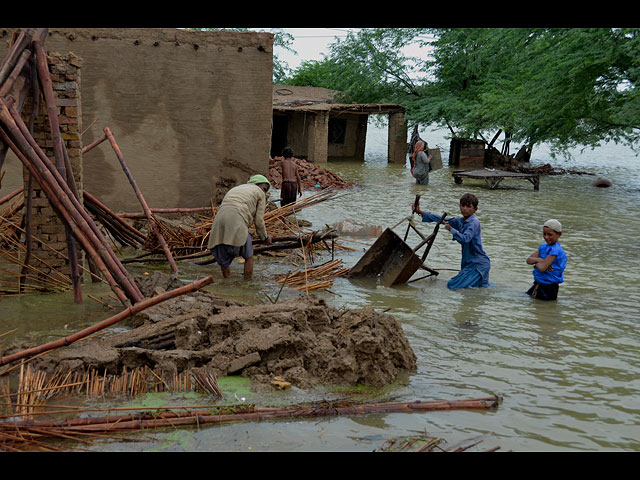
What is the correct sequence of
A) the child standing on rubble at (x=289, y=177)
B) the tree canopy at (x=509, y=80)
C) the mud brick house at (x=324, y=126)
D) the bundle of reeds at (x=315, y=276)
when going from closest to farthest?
the bundle of reeds at (x=315, y=276) < the child standing on rubble at (x=289, y=177) < the tree canopy at (x=509, y=80) < the mud brick house at (x=324, y=126)

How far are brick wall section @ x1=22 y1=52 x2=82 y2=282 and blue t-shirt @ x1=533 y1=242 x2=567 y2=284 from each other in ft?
18.0

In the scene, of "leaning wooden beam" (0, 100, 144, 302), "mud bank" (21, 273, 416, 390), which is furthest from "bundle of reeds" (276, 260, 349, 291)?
"leaning wooden beam" (0, 100, 144, 302)

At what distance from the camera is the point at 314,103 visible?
28.7m

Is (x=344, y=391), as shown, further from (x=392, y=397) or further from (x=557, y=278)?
(x=557, y=278)

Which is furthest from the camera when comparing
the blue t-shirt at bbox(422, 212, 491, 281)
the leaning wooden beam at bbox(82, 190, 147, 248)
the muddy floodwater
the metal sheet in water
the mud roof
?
Answer: the mud roof

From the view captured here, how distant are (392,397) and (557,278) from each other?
3.58 meters

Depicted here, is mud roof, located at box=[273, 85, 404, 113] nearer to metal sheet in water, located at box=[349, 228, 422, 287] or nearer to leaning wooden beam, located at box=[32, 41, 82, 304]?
metal sheet in water, located at box=[349, 228, 422, 287]

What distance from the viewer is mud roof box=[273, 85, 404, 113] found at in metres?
26.8

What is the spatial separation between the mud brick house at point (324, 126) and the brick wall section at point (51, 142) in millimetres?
19195

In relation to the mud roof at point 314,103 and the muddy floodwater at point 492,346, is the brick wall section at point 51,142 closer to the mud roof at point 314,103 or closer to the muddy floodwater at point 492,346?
the muddy floodwater at point 492,346

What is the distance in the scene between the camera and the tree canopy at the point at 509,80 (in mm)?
15438

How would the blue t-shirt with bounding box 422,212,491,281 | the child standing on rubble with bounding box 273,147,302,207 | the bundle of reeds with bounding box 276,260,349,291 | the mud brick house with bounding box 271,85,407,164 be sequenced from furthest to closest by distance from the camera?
the mud brick house with bounding box 271,85,407,164 < the child standing on rubble with bounding box 273,147,302,207 < the bundle of reeds with bounding box 276,260,349,291 < the blue t-shirt with bounding box 422,212,491,281

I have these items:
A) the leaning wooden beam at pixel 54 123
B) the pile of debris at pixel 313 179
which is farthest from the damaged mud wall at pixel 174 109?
the pile of debris at pixel 313 179

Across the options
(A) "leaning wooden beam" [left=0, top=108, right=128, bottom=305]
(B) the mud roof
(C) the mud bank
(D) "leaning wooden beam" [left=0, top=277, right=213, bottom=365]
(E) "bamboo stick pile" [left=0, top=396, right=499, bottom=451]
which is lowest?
(E) "bamboo stick pile" [left=0, top=396, right=499, bottom=451]
